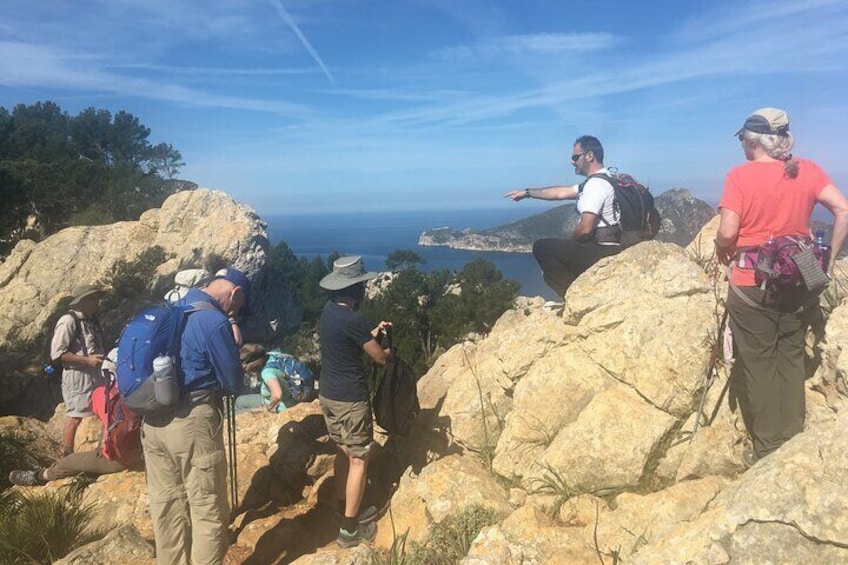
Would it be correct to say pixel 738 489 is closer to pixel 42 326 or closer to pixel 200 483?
pixel 200 483

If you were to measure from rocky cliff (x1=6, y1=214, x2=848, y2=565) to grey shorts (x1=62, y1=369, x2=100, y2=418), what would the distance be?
3.74 ft

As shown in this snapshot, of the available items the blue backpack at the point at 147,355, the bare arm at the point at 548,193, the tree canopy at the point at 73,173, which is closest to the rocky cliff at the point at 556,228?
the bare arm at the point at 548,193

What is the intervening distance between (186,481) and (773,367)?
4544mm

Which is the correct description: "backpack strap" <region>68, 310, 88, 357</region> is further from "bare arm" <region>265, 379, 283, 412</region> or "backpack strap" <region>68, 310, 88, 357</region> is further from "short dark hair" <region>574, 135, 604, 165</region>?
"short dark hair" <region>574, 135, 604, 165</region>

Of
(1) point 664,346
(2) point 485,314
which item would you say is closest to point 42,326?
(1) point 664,346

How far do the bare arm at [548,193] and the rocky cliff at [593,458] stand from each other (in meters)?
1.00

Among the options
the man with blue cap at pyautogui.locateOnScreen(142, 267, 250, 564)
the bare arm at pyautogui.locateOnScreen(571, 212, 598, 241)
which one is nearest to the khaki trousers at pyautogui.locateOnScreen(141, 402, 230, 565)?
the man with blue cap at pyautogui.locateOnScreen(142, 267, 250, 564)

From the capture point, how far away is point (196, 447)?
4.36 metres

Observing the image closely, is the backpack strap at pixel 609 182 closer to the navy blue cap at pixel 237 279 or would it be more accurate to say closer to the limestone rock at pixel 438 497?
the limestone rock at pixel 438 497

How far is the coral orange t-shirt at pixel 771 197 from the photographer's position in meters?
4.16

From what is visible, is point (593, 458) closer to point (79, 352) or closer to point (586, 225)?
point (586, 225)

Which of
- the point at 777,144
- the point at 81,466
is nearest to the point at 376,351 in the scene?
the point at 777,144

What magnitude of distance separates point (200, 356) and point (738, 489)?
146 inches

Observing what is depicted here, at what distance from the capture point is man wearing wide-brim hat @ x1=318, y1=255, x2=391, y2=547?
4922 mm
